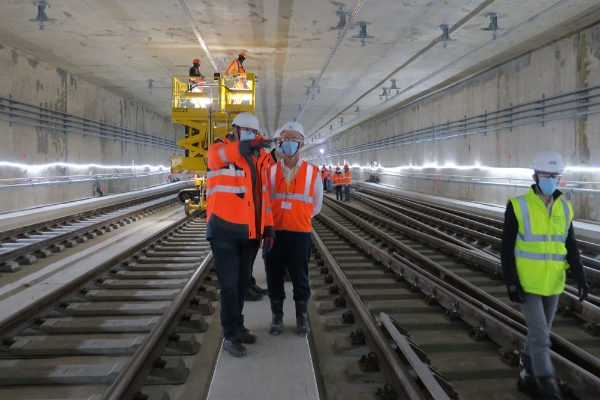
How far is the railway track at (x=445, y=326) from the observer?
11.4 feet

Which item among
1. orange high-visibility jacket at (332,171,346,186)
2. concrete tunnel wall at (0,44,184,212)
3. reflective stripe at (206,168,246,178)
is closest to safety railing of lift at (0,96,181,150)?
concrete tunnel wall at (0,44,184,212)

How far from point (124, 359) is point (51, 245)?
20.5ft

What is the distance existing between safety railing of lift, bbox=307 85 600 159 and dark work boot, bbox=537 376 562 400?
10.3 metres

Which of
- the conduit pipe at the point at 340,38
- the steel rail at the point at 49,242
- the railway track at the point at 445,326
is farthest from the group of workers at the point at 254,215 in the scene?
the conduit pipe at the point at 340,38

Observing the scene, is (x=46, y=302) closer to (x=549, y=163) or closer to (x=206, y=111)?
(x=549, y=163)

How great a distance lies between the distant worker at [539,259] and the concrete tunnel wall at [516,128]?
31.6 ft

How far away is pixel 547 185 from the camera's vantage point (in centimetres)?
326

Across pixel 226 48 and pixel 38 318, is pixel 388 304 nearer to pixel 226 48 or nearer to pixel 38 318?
pixel 38 318

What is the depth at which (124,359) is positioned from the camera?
394cm

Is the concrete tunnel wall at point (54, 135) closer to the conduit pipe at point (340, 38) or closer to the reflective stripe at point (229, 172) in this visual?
the conduit pipe at point (340, 38)

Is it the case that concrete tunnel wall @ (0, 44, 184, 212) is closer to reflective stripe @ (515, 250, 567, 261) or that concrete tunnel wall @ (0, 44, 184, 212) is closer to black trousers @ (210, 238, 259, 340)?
black trousers @ (210, 238, 259, 340)

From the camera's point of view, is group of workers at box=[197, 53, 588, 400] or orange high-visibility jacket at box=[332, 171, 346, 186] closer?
group of workers at box=[197, 53, 588, 400]

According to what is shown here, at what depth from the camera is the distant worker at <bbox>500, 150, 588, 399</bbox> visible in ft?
10.6

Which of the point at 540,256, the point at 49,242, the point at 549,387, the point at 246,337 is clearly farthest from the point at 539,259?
the point at 49,242
